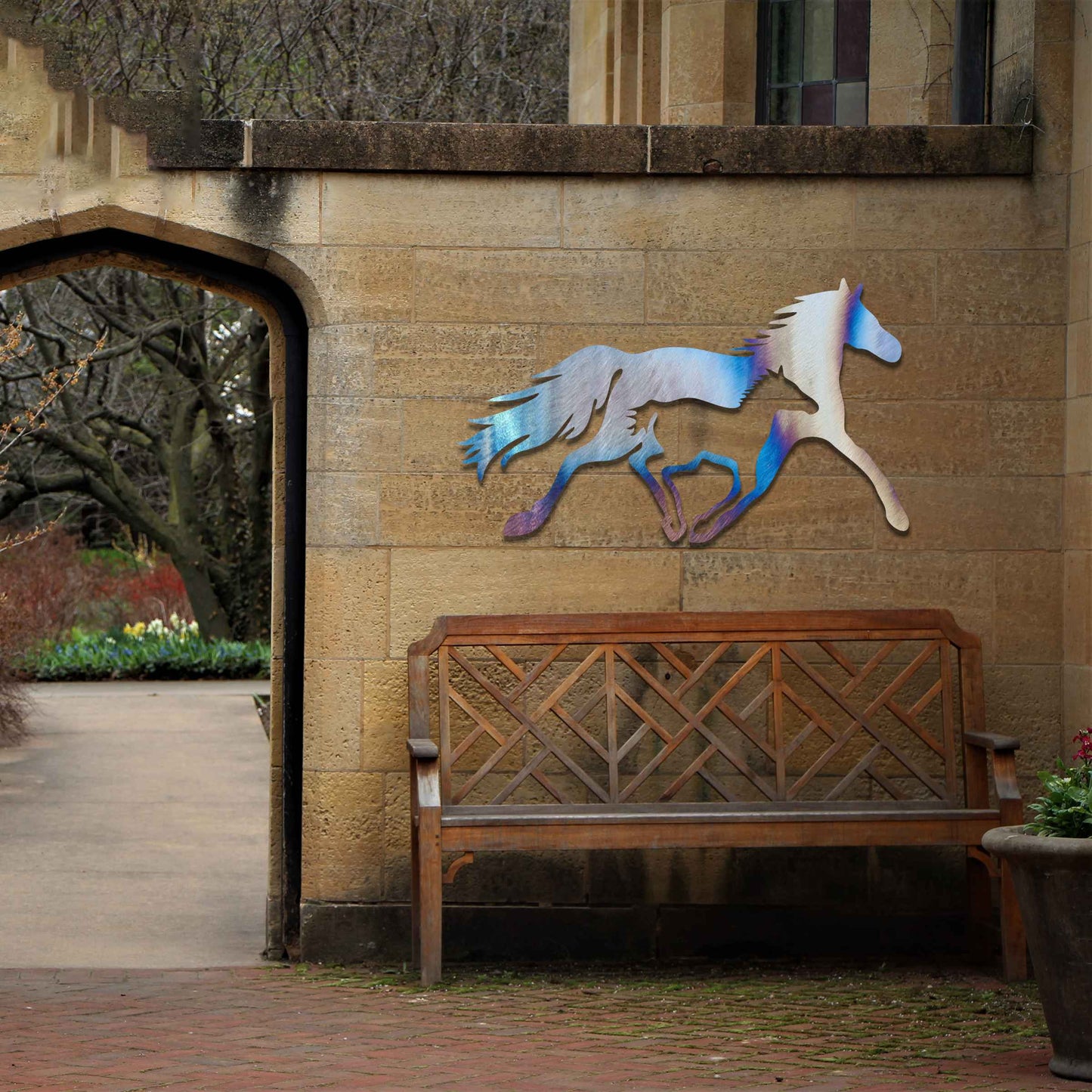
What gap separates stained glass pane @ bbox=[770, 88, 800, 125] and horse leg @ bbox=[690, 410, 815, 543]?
13.4 ft

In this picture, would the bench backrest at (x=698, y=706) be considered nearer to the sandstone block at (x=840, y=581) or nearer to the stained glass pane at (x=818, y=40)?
the sandstone block at (x=840, y=581)

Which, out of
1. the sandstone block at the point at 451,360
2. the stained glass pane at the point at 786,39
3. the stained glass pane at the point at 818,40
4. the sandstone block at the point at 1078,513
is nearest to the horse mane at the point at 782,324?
the sandstone block at the point at 451,360

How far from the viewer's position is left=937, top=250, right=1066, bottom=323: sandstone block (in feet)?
24.5

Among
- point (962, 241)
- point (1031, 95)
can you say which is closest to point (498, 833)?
point (962, 241)

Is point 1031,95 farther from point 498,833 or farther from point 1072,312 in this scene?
point 498,833

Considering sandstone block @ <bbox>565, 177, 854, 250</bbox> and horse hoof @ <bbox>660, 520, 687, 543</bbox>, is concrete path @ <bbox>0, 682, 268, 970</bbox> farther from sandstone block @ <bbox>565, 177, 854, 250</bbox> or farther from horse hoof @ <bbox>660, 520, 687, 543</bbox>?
sandstone block @ <bbox>565, 177, 854, 250</bbox>

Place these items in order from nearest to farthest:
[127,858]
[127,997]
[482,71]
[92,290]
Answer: [127,997]
[127,858]
[482,71]
[92,290]

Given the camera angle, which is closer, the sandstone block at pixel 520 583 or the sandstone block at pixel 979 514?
the sandstone block at pixel 520 583

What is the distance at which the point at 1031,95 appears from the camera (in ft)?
24.5

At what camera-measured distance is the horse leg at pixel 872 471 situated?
292 inches

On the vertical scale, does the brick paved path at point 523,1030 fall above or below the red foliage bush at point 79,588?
below

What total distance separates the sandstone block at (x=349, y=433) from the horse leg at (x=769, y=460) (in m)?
1.39

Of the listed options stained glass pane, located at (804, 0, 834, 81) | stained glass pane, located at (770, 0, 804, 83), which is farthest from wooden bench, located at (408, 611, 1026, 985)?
stained glass pane, located at (770, 0, 804, 83)

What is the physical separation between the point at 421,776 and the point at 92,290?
15.9 metres
